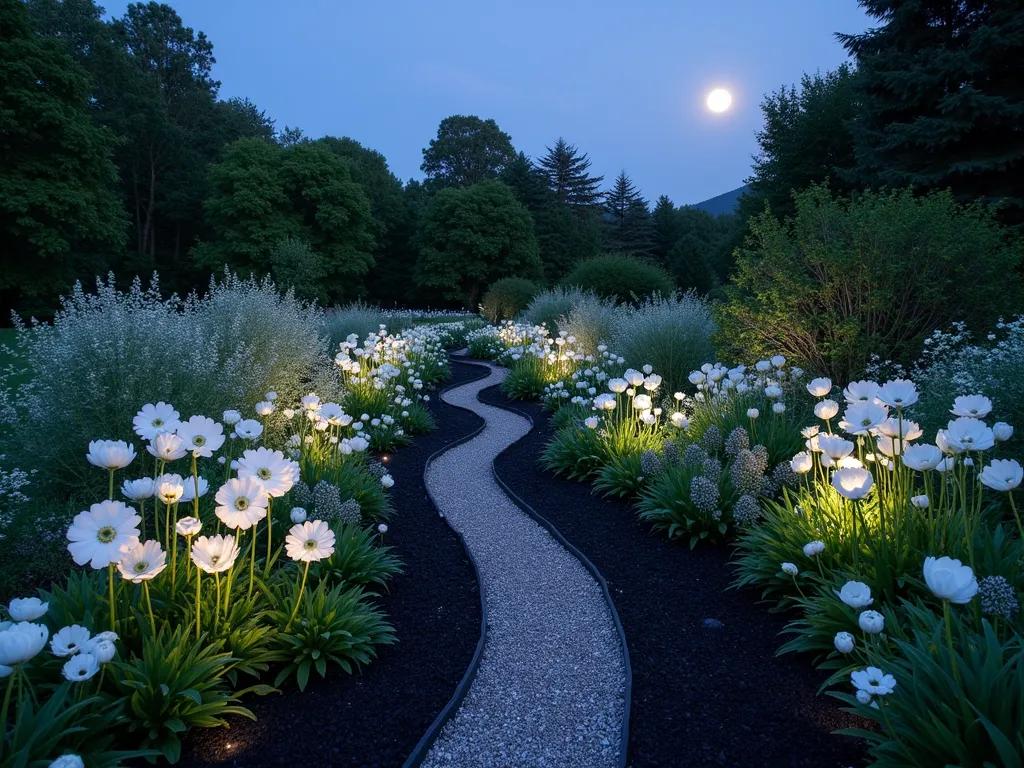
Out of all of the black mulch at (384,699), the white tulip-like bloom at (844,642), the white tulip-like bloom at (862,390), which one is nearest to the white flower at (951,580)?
the white tulip-like bloom at (844,642)

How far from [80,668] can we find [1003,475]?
10.0 ft

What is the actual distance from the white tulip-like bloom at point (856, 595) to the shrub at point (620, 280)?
53.4ft

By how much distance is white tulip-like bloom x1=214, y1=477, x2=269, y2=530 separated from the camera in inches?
81.5

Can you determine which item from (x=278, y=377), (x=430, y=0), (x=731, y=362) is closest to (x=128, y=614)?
(x=278, y=377)

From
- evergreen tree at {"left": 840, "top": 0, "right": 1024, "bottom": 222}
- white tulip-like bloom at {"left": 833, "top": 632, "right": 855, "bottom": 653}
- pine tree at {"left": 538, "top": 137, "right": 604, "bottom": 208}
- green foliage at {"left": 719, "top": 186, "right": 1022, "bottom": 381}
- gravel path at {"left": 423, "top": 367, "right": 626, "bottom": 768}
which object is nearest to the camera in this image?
white tulip-like bloom at {"left": 833, "top": 632, "right": 855, "bottom": 653}

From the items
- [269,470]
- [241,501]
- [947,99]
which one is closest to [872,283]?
[947,99]

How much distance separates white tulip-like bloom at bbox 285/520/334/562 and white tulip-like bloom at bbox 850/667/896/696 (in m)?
1.85

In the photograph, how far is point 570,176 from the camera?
45750 mm

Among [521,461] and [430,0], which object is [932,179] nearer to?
[521,461]

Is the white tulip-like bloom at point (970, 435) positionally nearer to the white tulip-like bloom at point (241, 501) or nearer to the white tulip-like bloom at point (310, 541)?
the white tulip-like bloom at point (310, 541)

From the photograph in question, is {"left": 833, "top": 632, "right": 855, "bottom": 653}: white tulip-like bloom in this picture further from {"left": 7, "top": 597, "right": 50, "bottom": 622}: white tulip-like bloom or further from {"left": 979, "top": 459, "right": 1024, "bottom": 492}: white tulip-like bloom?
{"left": 7, "top": 597, "right": 50, "bottom": 622}: white tulip-like bloom

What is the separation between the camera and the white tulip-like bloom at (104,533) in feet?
5.80

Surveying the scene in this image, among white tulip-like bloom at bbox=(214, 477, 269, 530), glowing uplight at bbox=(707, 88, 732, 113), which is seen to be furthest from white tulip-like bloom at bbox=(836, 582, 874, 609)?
glowing uplight at bbox=(707, 88, 732, 113)

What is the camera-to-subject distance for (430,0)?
117 feet
